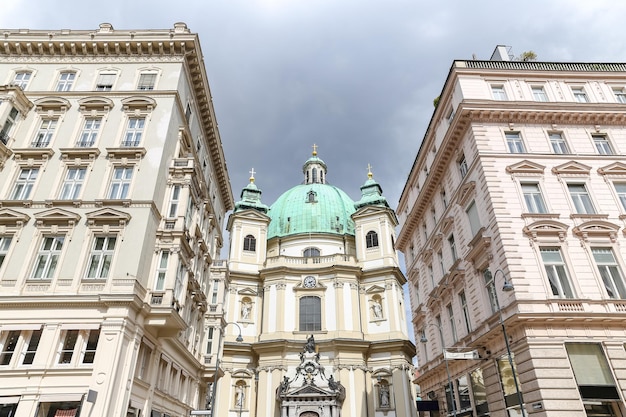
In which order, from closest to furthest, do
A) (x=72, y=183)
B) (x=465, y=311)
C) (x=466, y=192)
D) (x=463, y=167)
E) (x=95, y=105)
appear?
(x=72, y=183), (x=95, y=105), (x=465, y=311), (x=466, y=192), (x=463, y=167)

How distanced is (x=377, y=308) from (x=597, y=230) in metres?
31.3

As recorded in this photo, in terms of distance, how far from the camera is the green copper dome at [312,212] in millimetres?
59188

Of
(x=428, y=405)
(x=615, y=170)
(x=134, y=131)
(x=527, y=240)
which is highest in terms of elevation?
(x=134, y=131)

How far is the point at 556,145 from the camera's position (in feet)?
82.7

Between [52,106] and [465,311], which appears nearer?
[52,106]

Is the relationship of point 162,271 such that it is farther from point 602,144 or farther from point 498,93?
point 602,144

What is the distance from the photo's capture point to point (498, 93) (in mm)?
27172

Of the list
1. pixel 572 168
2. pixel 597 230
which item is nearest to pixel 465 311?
pixel 597 230

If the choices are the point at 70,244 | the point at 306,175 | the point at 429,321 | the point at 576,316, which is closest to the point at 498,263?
the point at 576,316

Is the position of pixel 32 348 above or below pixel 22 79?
below

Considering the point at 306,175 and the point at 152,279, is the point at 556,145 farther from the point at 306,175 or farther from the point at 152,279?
the point at 306,175

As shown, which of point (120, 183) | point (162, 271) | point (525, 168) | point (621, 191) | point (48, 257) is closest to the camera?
point (48, 257)

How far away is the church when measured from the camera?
4306 centimetres

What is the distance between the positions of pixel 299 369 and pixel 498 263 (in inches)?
1119
